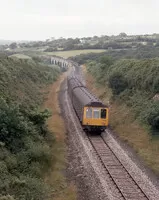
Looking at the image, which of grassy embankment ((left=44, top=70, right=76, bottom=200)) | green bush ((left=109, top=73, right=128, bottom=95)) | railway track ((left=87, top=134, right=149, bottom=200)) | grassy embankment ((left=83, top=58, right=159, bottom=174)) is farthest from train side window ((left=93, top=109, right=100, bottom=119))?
green bush ((left=109, top=73, right=128, bottom=95))

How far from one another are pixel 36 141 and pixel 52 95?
92.6ft

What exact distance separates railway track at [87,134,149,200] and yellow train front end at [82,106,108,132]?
1924 millimetres

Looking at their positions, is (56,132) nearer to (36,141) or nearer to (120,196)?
(36,141)

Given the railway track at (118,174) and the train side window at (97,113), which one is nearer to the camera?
the railway track at (118,174)

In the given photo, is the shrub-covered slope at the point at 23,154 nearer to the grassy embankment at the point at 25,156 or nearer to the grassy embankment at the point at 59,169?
the grassy embankment at the point at 25,156

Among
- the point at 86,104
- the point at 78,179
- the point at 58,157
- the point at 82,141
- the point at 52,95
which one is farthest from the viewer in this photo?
the point at 52,95

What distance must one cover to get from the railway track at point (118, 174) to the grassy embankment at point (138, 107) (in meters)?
2.15

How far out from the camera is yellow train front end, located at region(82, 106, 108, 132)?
→ 2828 cm

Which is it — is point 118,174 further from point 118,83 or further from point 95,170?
point 118,83

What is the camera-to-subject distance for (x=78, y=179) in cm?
1952

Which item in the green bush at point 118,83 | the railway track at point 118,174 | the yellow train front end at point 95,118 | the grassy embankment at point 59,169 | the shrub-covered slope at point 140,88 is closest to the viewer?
the railway track at point 118,174

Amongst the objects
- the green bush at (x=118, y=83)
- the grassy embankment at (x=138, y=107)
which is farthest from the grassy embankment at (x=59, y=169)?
the green bush at (x=118, y=83)

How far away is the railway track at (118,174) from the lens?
17.2 metres

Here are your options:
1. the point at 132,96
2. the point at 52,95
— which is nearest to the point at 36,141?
the point at 132,96
